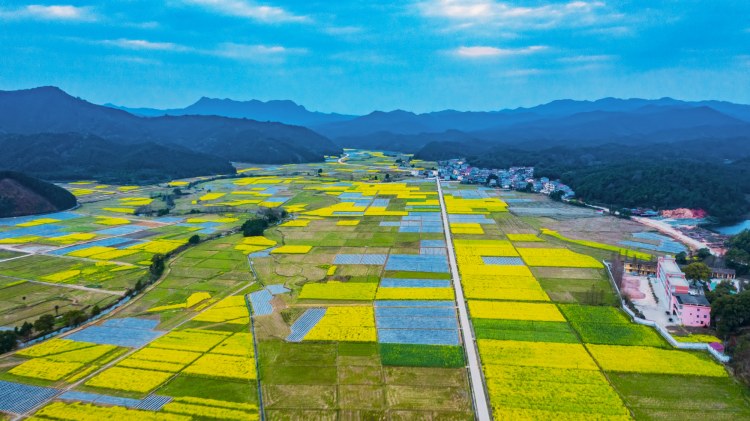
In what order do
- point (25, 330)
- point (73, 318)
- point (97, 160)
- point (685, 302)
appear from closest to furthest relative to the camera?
point (25, 330), point (685, 302), point (73, 318), point (97, 160)

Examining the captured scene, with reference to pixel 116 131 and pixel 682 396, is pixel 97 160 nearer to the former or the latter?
pixel 116 131

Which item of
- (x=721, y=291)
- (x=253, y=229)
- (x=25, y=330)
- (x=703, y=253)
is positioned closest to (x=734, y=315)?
(x=721, y=291)

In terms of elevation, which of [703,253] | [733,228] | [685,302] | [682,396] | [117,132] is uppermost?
[117,132]

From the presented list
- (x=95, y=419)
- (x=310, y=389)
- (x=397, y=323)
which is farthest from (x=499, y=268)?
(x=95, y=419)

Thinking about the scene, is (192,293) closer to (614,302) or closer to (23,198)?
(614,302)

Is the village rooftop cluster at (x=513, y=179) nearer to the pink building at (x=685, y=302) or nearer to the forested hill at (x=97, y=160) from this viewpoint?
the pink building at (x=685, y=302)
